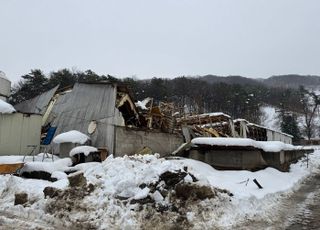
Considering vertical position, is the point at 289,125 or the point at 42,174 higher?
the point at 289,125

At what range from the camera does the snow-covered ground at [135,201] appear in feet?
27.5

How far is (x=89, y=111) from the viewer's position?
17656mm

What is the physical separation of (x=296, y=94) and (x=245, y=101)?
24.7 m

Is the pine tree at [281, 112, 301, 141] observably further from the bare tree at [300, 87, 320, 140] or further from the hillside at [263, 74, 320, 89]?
the hillside at [263, 74, 320, 89]

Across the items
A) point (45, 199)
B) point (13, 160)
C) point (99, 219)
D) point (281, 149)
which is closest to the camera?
point (99, 219)

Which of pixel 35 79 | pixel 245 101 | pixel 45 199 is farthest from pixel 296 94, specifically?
pixel 45 199

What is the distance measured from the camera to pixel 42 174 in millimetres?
13070

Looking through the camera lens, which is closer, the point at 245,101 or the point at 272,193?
the point at 272,193

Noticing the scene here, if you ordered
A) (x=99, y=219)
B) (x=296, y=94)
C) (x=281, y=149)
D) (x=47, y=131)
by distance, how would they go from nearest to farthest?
1. (x=99, y=219)
2. (x=281, y=149)
3. (x=47, y=131)
4. (x=296, y=94)

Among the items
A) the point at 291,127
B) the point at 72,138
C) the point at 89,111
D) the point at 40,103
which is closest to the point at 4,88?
the point at 40,103

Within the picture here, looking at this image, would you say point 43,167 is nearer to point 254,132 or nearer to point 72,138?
point 72,138

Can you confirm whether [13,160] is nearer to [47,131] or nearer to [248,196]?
[47,131]

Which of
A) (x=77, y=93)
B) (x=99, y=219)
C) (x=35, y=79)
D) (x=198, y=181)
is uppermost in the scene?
(x=35, y=79)

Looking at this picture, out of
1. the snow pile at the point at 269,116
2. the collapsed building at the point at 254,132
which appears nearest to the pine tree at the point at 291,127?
the snow pile at the point at 269,116
